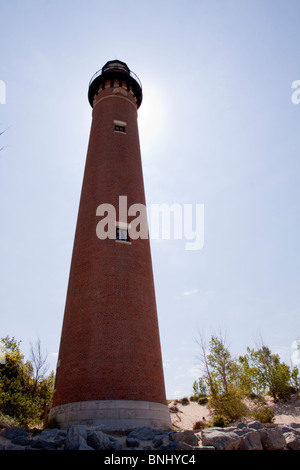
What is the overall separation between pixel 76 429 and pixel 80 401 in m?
4.62

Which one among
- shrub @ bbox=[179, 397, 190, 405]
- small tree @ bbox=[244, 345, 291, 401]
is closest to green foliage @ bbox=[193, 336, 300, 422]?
small tree @ bbox=[244, 345, 291, 401]

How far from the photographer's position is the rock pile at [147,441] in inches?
329

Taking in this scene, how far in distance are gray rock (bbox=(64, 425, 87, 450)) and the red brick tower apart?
3345 mm

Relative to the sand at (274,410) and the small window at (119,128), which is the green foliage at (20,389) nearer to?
the sand at (274,410)

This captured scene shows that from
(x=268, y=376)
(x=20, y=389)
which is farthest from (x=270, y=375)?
(x=20, y=389)

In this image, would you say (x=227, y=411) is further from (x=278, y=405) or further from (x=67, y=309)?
(x=67, y=309)

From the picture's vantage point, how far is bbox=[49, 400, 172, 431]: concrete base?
481 inches

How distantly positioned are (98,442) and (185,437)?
2.67 m

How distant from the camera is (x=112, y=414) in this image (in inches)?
490

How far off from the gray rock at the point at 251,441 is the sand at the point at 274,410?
1762cm

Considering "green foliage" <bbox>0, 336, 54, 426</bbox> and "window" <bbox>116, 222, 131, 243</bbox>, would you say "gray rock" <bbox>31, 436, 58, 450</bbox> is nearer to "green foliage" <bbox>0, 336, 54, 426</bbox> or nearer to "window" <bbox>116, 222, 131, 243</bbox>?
"window" <bbox>116, 222, 131, 243</bbox>

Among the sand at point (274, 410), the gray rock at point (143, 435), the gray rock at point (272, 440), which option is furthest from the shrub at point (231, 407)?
the gray rock at point (143, 435)

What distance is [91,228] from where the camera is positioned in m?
17.7

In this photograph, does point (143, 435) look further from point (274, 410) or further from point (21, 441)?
point (274, 410)
